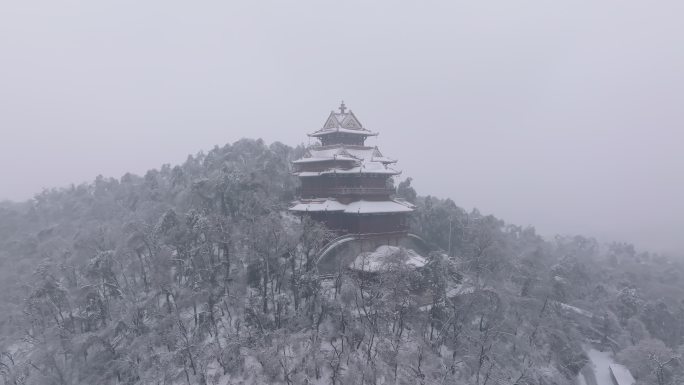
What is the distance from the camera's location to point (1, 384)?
29.7m

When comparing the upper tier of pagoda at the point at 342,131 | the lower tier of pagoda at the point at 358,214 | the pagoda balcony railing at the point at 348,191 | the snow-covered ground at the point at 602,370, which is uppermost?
the upper tier of pagoda at the point at 342,131

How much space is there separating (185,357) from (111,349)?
5.60m

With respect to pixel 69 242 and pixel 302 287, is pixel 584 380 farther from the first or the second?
pixel 69 242

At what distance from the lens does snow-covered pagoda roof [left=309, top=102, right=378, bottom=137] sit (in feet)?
124

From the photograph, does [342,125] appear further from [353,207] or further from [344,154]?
[353,207]

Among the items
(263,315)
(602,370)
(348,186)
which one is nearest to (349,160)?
(348,186)

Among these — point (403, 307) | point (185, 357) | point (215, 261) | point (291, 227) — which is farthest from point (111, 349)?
point (403, 307)

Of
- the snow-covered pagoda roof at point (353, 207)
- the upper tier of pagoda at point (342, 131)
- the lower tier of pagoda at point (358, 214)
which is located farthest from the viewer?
the upper tier of pagoda at point (342, 131)

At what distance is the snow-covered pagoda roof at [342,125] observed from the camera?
3794cm

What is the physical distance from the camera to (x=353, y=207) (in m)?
33.4

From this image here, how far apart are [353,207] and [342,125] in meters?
9.24

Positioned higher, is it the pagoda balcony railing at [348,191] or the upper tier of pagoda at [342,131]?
the upper tier of pagoda at [342,131]

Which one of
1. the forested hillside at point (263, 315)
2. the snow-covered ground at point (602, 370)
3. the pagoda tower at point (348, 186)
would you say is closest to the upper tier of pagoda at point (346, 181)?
the pagoda tower at point (348, 186)

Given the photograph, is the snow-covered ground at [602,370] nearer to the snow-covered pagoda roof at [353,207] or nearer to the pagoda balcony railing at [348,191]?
the snow-covered pagoda roof at [353,207]
